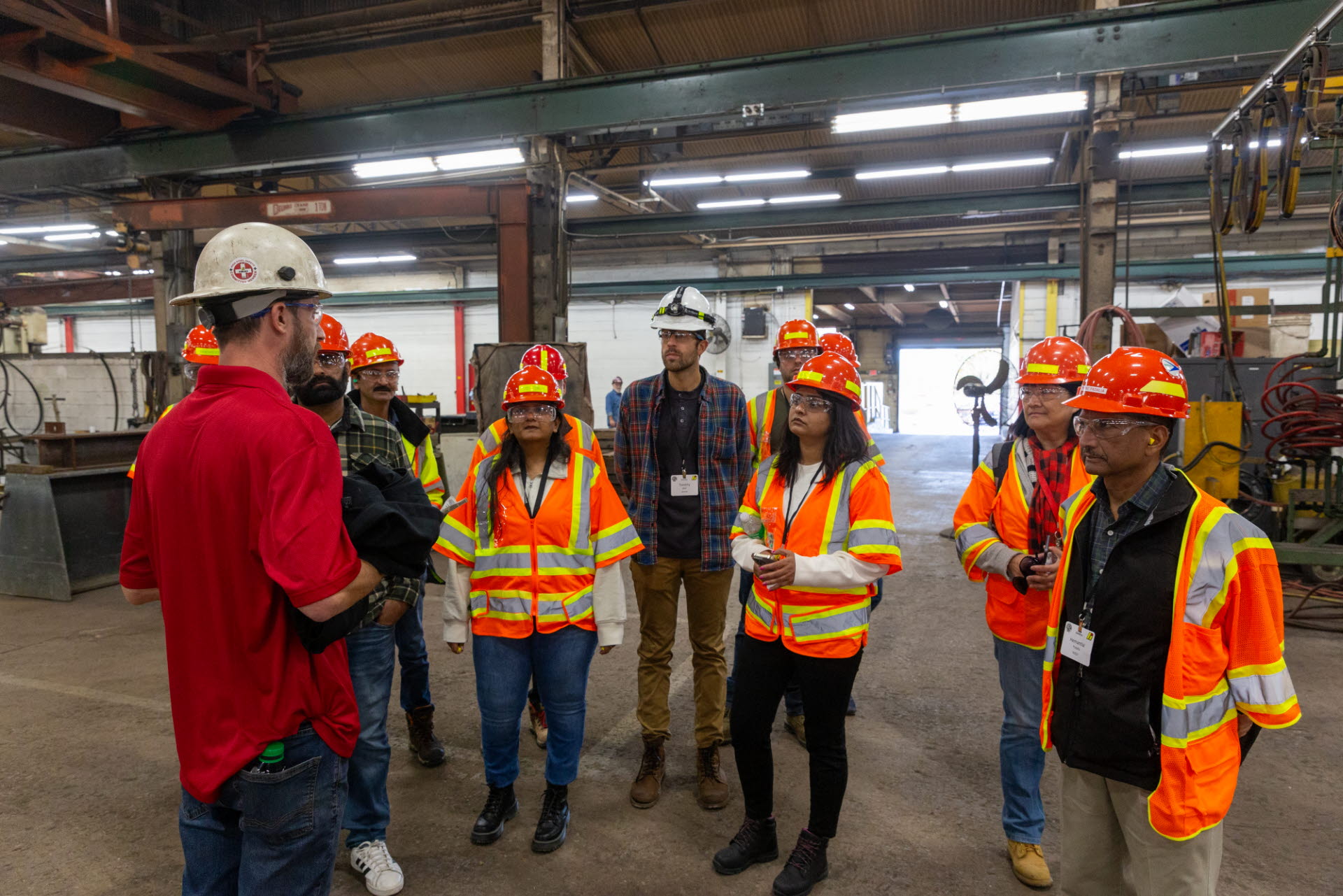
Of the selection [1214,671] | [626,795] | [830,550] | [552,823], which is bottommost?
[626,795]

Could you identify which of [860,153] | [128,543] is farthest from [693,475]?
[860,153]

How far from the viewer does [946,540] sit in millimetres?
8398

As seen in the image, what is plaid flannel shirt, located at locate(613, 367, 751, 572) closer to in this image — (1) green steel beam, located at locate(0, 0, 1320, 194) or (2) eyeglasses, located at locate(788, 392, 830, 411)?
(2) eyeglasses, located at locate(788, 392, 830, 411)

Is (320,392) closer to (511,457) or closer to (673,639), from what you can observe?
(511,457)

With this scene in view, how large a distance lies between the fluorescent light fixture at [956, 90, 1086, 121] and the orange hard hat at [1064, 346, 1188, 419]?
533 cm

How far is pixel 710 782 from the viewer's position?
3180 mm

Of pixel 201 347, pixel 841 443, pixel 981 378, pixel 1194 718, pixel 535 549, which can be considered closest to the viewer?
pixel 1194 718

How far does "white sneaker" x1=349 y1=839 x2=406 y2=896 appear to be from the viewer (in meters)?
2.59

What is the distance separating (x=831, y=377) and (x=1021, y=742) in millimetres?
1410

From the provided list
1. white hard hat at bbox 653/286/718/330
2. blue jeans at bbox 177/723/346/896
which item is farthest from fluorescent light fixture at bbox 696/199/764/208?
blue jeans at bbox 177/723/346/896

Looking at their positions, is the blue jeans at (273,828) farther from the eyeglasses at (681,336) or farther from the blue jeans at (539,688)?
the eyeglasses at (681,336)

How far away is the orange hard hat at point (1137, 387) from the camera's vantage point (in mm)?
1750

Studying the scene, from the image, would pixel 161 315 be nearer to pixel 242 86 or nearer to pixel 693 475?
pixel 242 86

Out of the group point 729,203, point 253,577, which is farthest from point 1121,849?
point 729,203
